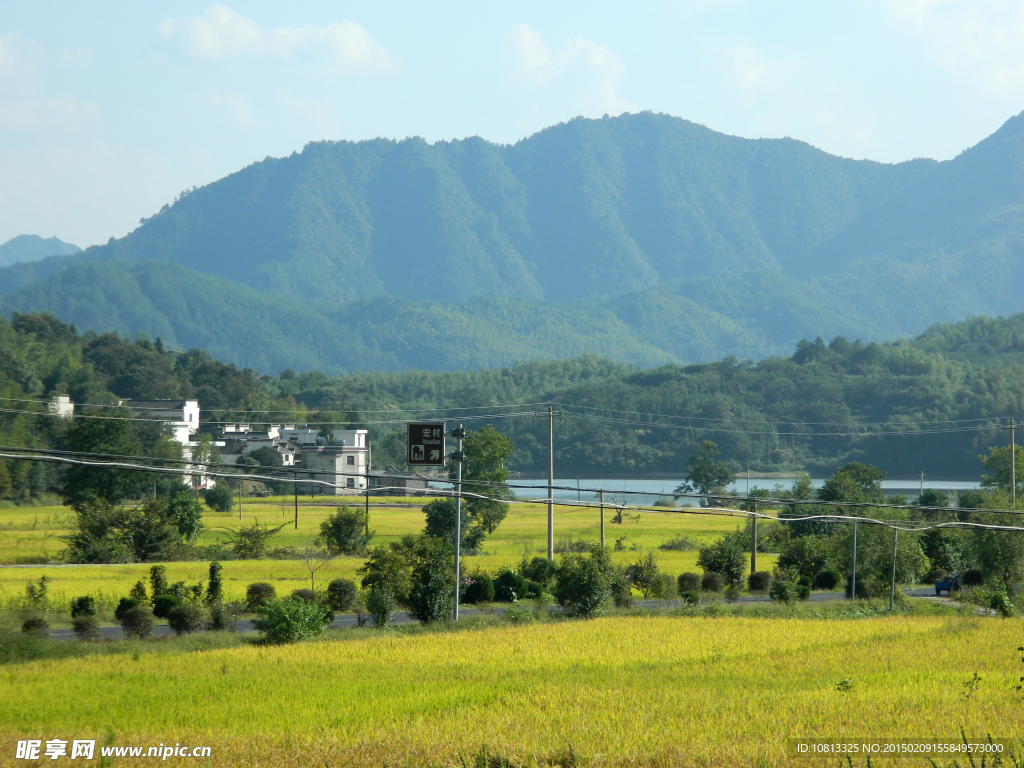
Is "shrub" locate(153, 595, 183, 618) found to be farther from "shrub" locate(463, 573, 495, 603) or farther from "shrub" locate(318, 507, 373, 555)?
"shrub" locate(318, 507, 373, 555)

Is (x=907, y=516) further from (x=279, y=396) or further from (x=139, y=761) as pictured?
(x=279, y=396)

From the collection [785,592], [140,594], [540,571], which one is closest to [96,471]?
[140,594]

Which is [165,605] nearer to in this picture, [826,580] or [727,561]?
[727,561]

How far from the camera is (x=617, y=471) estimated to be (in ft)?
404

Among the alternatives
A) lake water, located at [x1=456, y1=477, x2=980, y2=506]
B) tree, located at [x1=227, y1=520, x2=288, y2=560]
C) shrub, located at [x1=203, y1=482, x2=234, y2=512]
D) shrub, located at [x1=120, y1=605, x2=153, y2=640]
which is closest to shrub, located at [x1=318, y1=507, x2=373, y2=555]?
tree, located at [x1=227, y1=520, x2=288, y2=560]

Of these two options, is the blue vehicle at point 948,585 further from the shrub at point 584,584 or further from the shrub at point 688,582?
the shrub at point 584,584

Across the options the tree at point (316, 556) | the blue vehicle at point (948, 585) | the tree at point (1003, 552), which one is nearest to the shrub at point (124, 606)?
the tree at point (316, 556)

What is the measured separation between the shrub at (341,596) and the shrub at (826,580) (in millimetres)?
22391

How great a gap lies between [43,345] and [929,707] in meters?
107

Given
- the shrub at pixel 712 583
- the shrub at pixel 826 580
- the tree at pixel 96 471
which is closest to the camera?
the shrub at pixel 712 583

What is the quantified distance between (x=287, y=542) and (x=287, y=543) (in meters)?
0.35

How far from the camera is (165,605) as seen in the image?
2850cm

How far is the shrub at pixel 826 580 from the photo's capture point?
144 ft

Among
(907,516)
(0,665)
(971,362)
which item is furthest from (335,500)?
(971,362)
